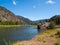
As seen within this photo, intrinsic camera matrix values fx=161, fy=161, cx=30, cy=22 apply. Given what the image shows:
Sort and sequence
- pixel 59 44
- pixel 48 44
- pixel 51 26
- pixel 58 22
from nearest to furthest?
1. pixel 59 44
2. pixel 48 44
3. pixel 51 26
4. pixel 58 22

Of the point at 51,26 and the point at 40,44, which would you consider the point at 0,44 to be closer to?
the point at 40,44

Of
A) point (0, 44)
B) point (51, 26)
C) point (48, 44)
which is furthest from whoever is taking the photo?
point (51, 26)

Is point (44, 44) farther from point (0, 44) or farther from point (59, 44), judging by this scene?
point (0, 44)

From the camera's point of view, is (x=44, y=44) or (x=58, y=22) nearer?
(x=44, y=44)

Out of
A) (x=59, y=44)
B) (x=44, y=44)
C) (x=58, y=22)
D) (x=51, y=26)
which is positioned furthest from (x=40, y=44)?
(x=58, y=22)

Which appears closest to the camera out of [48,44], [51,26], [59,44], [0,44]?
[59,44]

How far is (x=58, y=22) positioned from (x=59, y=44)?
9172 centimetres

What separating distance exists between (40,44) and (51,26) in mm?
56399

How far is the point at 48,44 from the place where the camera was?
81.6ft

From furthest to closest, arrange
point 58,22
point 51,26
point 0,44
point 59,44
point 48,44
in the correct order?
point 58,22, point 51,26, point 0,44, point 48,44, point 59,44

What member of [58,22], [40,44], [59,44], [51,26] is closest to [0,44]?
[40,44]

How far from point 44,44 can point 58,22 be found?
90111mm

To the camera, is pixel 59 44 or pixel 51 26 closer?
pixel 59 44

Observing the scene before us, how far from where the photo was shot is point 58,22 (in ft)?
371
